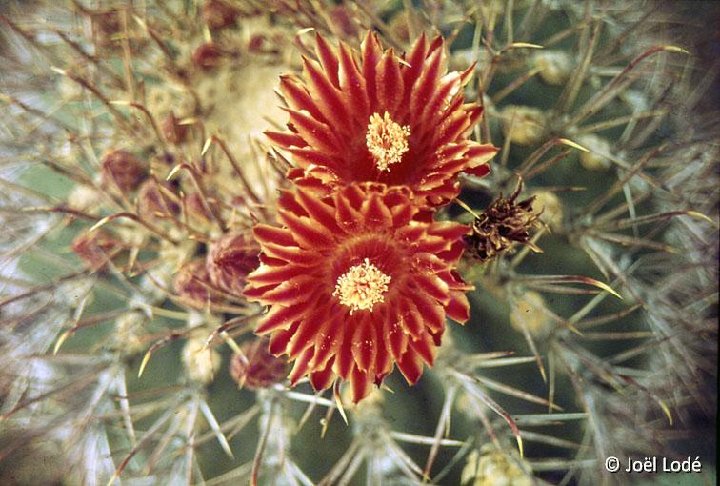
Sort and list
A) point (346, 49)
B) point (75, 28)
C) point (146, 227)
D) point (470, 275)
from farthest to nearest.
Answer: point (75, 28)
point (146, 227)
point (470, 275)
point (346, 49)

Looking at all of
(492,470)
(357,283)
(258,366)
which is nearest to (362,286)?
(357,283)

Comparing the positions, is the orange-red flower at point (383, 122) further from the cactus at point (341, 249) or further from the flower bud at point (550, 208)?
the flower bud at point (550, 208)

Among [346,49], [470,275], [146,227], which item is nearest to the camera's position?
[346,49]

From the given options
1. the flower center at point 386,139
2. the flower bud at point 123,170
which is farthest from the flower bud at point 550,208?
the flower bud at point 123,170

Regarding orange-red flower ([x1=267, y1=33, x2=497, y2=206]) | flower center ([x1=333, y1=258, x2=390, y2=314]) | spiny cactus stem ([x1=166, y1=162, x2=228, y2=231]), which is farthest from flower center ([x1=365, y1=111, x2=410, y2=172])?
spiny cactus stem ([x1=166, y1=162, x2=228, y2=231])

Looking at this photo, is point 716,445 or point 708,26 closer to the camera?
point 716,445

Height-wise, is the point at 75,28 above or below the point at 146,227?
above

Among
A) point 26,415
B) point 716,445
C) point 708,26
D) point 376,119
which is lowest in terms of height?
point 716,445

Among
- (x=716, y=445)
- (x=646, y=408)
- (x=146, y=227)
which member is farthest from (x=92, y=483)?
(x=716, y=445)

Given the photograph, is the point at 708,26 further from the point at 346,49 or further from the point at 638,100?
the point at 346,49
